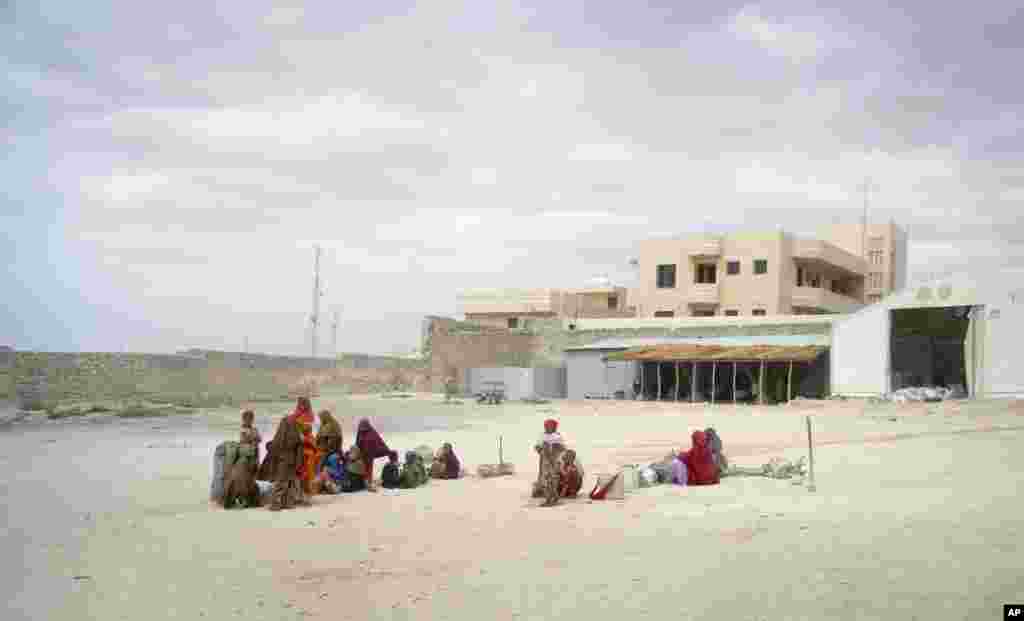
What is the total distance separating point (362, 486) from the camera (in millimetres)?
11398

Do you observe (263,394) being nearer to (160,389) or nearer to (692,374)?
(160,389)

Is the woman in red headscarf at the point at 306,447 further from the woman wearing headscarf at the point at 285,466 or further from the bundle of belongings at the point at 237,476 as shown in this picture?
the bundle of belongings at the point at 237,476

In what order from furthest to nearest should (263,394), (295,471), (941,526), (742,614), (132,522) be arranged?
(263,394)
(295,471)
(132,522)
(941,526)
(742,614)

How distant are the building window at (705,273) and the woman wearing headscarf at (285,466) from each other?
38.1m

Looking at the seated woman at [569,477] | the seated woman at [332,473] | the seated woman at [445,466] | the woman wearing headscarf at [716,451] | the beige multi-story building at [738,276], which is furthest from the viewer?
the beige multi-story building at [738,276]

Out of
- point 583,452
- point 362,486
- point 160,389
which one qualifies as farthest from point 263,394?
point 362,486

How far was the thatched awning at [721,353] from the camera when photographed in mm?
32312

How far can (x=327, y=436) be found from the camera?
11.3m

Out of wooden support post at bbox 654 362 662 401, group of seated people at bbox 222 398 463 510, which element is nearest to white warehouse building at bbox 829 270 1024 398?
wooden support post at bbox 654 362 662 401

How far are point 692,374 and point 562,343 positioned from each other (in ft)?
26.5

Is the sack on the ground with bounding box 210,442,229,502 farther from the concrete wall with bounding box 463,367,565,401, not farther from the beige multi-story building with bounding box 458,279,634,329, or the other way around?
the beige multi-story building with bounding box 458,279,634,329

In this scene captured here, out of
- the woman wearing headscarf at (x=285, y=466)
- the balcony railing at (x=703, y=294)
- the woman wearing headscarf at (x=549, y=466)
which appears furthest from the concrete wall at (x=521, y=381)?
the woman wearing headscarf at (x=285, y=466)

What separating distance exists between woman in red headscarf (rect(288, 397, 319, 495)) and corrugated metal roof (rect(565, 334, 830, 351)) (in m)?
27.5

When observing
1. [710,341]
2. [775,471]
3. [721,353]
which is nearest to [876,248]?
[710,341]
